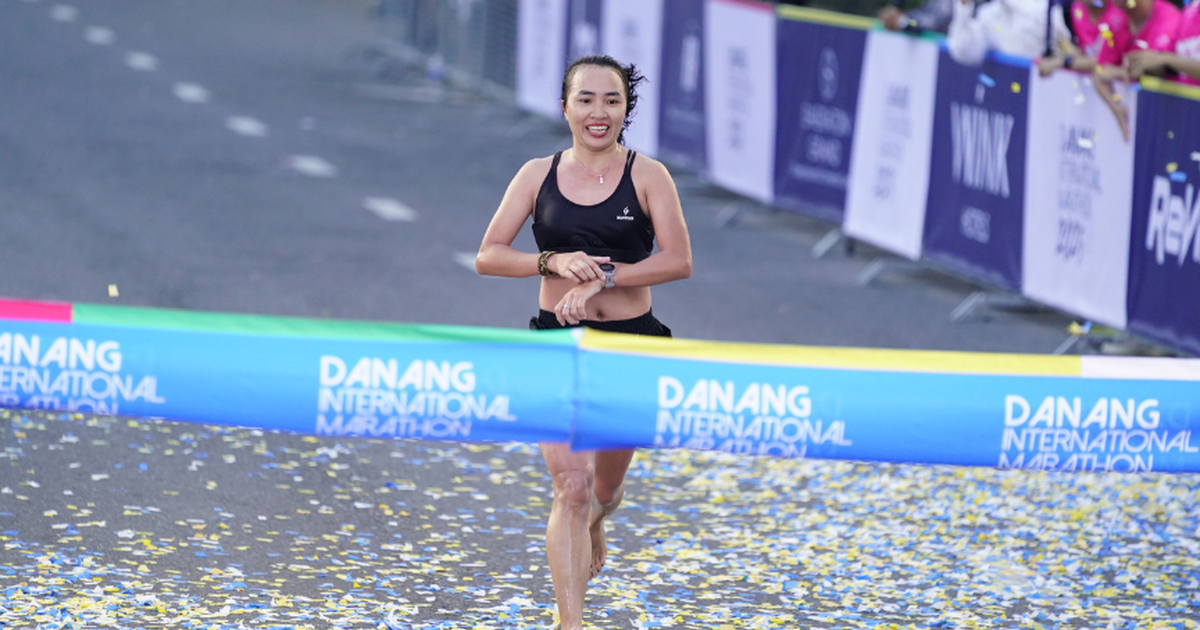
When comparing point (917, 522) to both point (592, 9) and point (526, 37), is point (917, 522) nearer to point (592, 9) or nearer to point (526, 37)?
point (592, 9)

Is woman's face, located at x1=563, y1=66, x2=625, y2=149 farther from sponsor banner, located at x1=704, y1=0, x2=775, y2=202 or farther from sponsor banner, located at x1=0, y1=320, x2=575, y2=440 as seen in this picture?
sponsor banner, located at x1=704, y1=0, x2=775, y2=202

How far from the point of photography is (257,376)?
4180mm

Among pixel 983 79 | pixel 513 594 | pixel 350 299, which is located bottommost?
pixel 513 594

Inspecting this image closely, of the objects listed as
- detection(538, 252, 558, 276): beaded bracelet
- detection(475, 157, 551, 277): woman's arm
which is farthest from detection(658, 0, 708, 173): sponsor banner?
detection(538, 252, 558, 276): beaded bracelet

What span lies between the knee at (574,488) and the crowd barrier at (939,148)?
16.5 feet

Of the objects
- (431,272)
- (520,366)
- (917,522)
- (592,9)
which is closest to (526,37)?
(592,9)

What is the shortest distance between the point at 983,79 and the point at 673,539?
5548 mm

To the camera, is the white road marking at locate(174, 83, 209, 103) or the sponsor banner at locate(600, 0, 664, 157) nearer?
the sponsor banner at locate(600, 0, 664, 157)

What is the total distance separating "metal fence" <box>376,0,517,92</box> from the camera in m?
22.5

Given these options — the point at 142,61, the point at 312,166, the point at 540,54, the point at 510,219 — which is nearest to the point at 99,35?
the point at 142,61

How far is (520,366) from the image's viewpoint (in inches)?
167

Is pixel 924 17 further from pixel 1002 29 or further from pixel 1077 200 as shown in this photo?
pixel 1077 200

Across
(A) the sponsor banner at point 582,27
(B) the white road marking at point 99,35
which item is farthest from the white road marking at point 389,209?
(B) the white road marking at point 99,35

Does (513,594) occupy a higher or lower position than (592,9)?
lower
